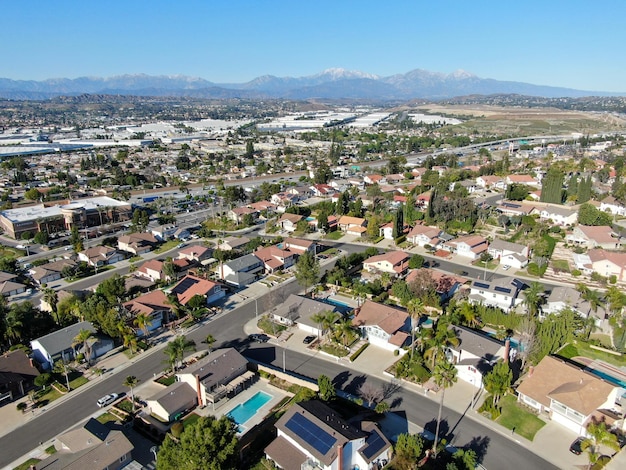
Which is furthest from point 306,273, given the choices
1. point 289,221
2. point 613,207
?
point 613,207

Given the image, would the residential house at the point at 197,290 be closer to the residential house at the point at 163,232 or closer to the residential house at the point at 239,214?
the residential house at the point at 163,232

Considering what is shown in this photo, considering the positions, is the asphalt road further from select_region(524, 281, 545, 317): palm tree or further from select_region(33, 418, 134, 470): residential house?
select_region(524, 281, 545, 317): palm tree

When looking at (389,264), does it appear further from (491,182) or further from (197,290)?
(491,182)

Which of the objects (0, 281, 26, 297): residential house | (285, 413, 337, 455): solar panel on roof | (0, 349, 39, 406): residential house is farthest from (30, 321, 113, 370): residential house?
(285, 413, 337, 455): solar panel on roof

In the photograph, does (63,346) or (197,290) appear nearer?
(63,346)

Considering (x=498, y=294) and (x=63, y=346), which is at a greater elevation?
(x=498, y=294)

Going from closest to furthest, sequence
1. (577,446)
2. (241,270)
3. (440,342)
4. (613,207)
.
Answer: (577,446) → (440,342) → (241,270) → (613,207)

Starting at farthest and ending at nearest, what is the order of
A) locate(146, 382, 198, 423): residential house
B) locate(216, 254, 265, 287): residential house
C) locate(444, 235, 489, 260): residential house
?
locate(444, 235, 489, 260): residential house → locate(216, 254, 265, 287): residential house → locate(146, 382, 198, 423): residential house

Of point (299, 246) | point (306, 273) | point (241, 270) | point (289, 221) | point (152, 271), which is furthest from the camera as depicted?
point (289, 221)

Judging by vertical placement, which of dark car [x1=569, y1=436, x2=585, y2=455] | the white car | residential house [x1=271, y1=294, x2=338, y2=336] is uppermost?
residential house [x1=271, y1=294, x2=338, y2=336]
